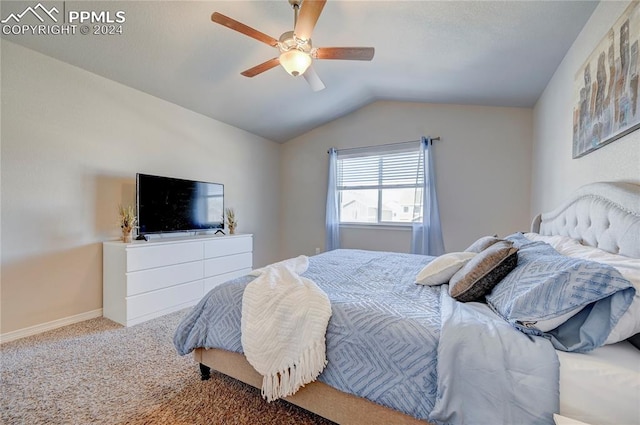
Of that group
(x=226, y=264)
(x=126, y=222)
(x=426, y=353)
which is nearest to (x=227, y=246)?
(x=226, y=264)

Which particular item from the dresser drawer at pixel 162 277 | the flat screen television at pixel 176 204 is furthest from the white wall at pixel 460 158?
the dresser drawer at pixel 162 277

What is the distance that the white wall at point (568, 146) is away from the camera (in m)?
1.42

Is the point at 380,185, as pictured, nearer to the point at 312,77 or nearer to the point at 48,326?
the point at 312,77

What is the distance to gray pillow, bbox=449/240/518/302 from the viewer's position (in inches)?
50.3

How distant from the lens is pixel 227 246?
11.4ft

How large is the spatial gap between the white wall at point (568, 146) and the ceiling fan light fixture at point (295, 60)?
1.76 meters

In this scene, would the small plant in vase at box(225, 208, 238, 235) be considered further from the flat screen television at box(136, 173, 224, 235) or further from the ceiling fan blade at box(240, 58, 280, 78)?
the ceiling fan blade at box(240, 58, 280, 78)

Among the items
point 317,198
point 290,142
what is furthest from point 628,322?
point 290,142

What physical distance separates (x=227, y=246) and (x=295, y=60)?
95.4 inches

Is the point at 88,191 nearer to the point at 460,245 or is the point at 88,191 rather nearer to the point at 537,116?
the point at 460,245

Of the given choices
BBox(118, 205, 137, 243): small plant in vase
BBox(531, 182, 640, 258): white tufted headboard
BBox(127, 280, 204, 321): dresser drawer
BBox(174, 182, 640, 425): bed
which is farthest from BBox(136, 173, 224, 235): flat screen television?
BBox(531, 182, 640, 258): white tufted headboard

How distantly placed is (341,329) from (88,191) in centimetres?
285

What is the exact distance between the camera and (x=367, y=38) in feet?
7.80

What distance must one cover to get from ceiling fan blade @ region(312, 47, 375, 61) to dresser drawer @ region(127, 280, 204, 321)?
2.66 meters
